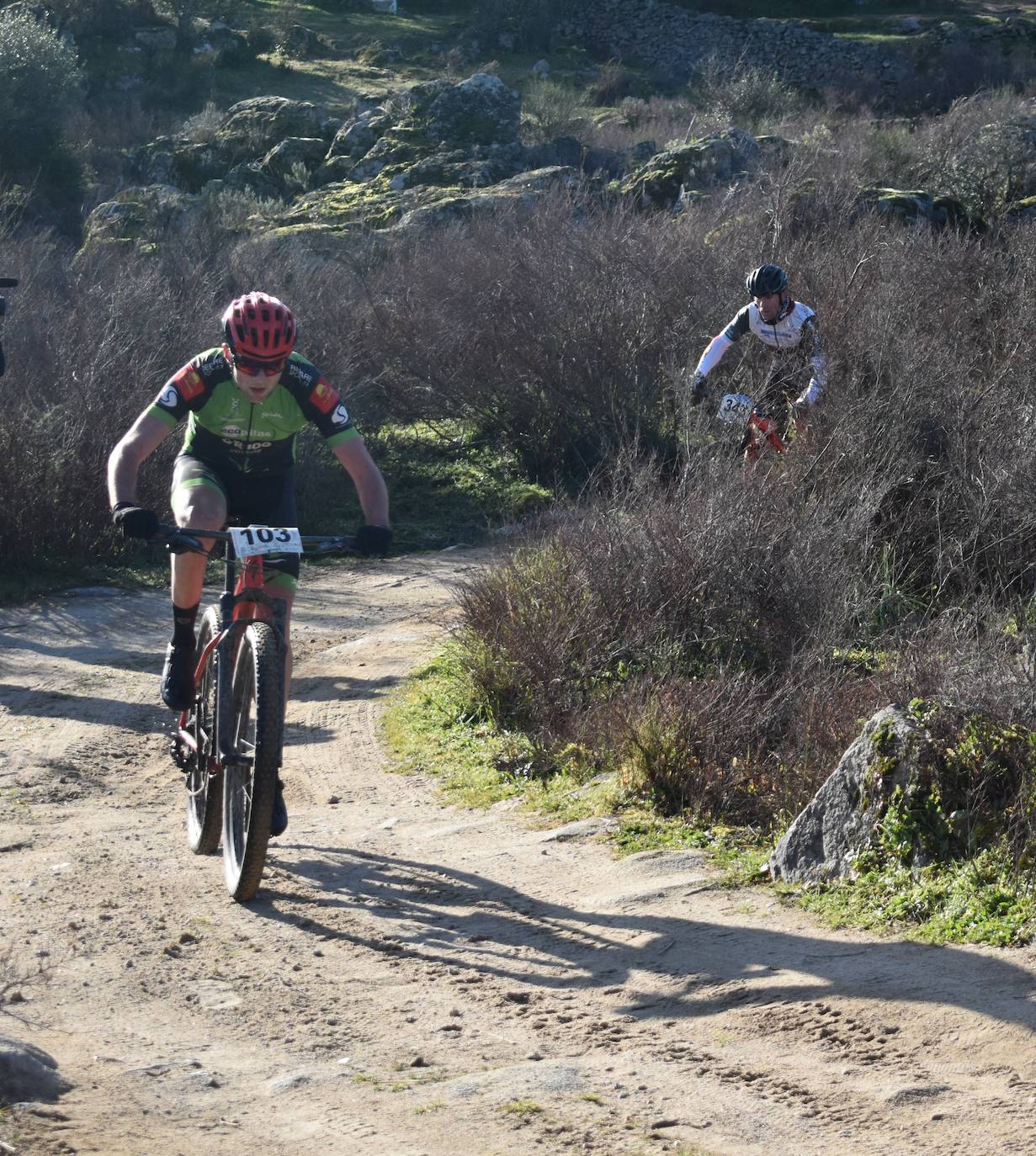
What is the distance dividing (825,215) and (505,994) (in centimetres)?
1287

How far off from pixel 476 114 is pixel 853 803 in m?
24.1

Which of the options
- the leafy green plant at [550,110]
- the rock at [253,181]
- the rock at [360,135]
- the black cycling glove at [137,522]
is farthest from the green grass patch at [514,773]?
the leafy green plant at [550,110]

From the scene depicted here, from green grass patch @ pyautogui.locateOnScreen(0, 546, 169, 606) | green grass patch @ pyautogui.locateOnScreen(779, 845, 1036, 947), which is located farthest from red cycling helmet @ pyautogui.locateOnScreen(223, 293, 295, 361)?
green grass patch @ pyautogui.locateOnScreen(0, 546, 169, 606)

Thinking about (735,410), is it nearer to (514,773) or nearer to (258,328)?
(514,773)

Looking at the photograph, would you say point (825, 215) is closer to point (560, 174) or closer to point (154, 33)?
point (560, 174)

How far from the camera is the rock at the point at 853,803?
15.5 feet

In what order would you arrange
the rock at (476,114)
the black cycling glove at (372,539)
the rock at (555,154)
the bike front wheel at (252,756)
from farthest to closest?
1. the rock at (476,114)
2. the rock at (555,154)
3. the black cycling glove at (372,539)
4. the bike front wheel at (252,756)

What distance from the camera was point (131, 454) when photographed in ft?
16.6

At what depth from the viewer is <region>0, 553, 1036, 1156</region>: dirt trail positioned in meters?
3.24

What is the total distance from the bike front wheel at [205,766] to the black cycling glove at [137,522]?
1.93 ft

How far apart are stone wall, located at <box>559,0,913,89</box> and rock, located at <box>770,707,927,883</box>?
123 ft

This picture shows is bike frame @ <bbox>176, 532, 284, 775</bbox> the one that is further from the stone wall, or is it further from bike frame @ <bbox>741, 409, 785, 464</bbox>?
the stone wall

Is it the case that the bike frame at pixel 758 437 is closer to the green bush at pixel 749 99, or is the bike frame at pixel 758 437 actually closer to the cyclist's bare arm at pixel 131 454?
the cyclist's bare arm at pixel 131 454

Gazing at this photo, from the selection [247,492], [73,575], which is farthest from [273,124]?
[247,492]
